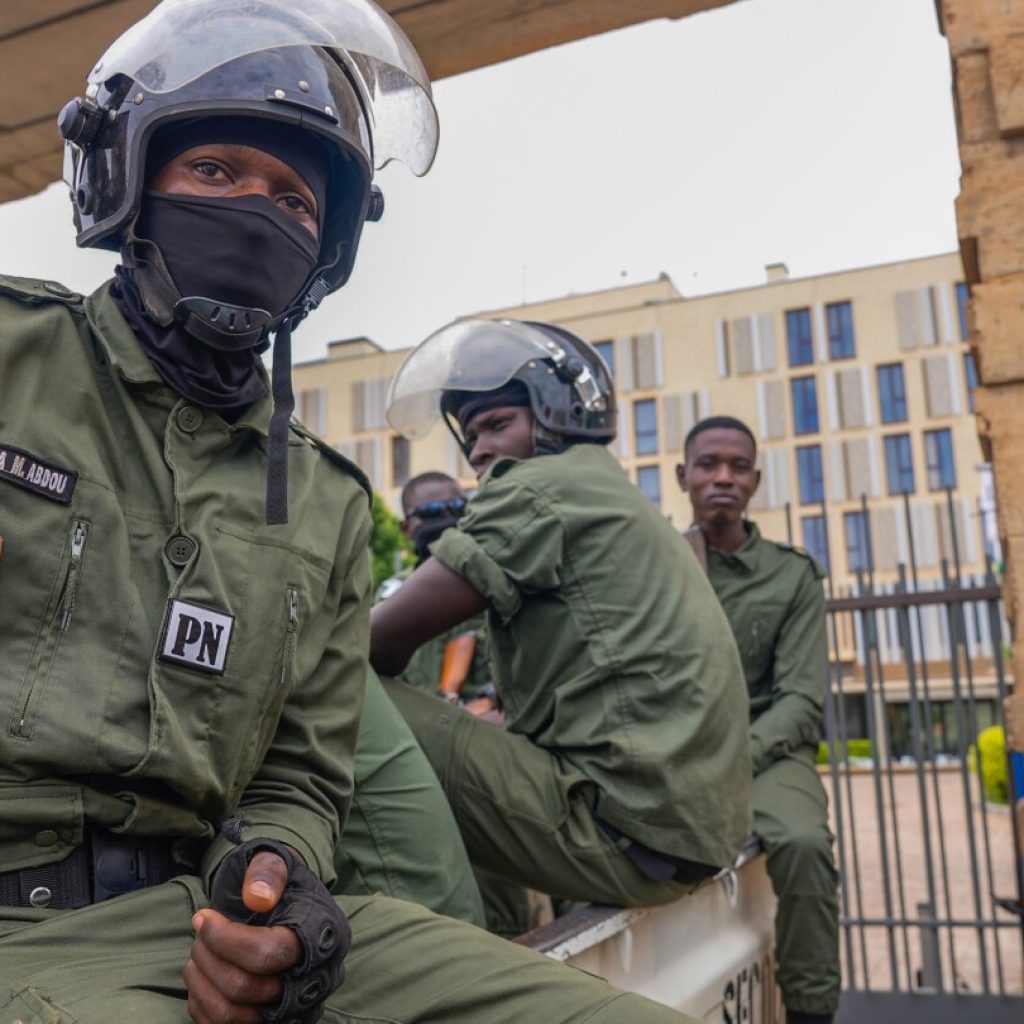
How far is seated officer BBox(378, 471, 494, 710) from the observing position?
4.33m

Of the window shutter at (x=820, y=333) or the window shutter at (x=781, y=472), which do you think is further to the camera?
the window shutter at (x=820, y=333)

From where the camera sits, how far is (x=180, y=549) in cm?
154

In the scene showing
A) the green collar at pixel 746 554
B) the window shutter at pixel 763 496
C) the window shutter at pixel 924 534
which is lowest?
the green collar at pixel 746 554

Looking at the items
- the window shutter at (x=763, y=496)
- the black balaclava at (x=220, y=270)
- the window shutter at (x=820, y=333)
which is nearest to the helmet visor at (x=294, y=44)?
the black balaclava at (x=220, y=270)

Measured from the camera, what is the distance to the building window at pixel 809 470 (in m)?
46.9

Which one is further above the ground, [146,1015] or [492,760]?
[492,760]

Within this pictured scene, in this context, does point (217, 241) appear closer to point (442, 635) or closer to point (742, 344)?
point (442, 635)

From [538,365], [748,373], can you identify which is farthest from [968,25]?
[748,373]

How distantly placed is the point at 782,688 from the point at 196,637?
3.21 metres

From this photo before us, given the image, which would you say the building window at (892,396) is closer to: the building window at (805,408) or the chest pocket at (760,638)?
the building window at (805,408)

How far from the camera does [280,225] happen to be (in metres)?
1.75

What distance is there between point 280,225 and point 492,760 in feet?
4.65

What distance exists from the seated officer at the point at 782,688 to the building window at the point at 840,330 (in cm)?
4369

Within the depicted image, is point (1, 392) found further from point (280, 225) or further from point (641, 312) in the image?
point (641, 312)
